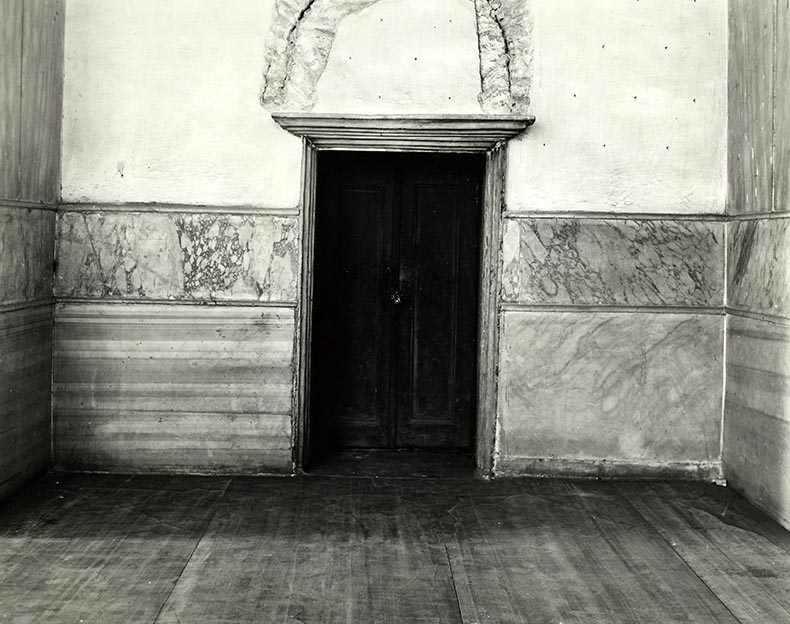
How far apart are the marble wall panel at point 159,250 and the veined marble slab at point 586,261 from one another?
135 centimetres

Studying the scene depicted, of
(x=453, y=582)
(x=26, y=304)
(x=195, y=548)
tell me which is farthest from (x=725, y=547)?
(x=26, y=304)

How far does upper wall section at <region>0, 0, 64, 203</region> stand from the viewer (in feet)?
16.7

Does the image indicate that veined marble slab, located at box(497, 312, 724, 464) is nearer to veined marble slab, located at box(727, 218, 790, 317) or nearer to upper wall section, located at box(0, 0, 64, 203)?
veined marble slab, located at box(727, 218, 790, 317)

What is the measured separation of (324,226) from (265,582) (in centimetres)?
307

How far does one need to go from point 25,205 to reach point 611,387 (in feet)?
11.5

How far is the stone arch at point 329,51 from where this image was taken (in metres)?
5.80

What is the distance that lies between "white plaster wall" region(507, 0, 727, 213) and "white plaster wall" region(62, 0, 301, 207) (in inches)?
62.0

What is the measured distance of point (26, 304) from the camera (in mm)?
5414

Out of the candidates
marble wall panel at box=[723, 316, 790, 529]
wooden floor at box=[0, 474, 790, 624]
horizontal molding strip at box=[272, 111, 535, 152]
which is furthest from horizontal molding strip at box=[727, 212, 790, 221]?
wooden floor at box=[0, 474, 790, 624]

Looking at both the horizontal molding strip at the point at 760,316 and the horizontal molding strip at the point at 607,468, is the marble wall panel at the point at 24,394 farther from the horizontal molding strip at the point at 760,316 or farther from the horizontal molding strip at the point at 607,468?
the horizontal molding strip at the point at 760,316

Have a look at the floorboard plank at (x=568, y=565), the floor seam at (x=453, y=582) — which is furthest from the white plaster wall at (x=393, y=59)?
the floor seam at (x=453, y=582)

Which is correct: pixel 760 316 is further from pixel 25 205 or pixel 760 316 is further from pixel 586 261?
pixel 25 205

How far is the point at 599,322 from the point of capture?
5.89 metres

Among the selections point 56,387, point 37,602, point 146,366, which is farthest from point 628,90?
point 37,602
